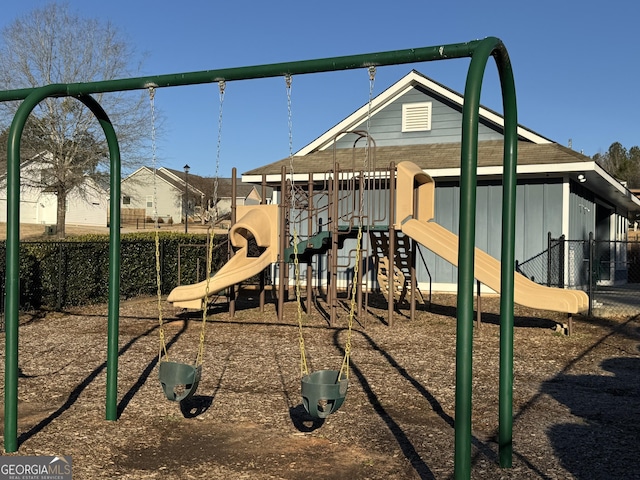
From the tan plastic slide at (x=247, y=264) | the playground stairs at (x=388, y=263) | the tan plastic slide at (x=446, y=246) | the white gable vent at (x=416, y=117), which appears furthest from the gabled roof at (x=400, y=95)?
the tan plastic slide at (x=247, y=264)

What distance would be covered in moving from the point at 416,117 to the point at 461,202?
50.6ft

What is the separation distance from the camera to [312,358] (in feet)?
29.4

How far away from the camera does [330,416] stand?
6105 millimetres

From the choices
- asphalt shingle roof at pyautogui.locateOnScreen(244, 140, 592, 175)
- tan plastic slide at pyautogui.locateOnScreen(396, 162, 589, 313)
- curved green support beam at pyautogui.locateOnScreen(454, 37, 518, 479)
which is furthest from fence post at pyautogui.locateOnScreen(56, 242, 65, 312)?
curved green support beam at pyautogui.locateOnScreen(454, 37, 518, 479)

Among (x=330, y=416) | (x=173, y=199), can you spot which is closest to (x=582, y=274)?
(x=330, y=416)

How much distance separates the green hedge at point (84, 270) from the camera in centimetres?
1294

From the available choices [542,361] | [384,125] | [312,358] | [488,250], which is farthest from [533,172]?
[312,358]

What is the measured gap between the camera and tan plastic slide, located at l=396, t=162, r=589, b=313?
34.8ft

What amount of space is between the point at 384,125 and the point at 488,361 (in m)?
11.5

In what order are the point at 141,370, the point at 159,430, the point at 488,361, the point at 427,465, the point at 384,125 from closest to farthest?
the point at 427,465 → the point at 159,430 → the point at 141,370 → the point at 488,361 → the point at 384,125

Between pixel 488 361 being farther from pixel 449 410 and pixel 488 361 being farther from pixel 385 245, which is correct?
pixel 385 245

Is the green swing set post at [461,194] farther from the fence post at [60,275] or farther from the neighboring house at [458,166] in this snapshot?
the neighboring house at [458,166]

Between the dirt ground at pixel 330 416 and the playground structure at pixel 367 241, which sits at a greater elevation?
the playground structure at pixel 367 241

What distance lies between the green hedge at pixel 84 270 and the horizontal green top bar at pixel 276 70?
7.54 metres
